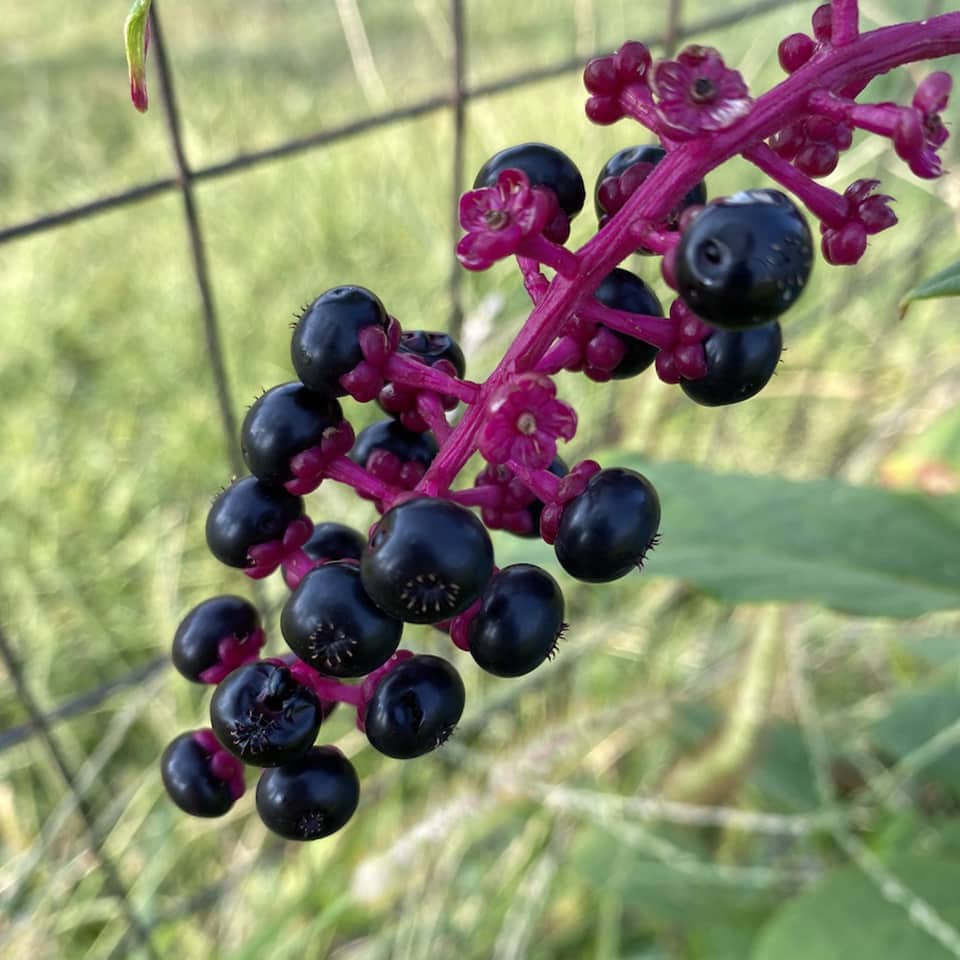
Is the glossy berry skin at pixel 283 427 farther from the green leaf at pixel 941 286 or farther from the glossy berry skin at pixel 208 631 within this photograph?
the green leaf at pixel 941 286

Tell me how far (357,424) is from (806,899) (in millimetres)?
1201

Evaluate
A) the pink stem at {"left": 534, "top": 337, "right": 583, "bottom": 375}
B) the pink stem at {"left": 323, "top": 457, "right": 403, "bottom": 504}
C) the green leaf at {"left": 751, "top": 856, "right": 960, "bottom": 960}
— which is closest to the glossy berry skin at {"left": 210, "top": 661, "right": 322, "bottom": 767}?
the pink stem at {"left": 323, "top": 457, "right": 403, "bottom": 504}

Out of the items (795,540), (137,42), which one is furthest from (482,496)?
(795,540)

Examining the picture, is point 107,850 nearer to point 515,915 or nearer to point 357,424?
point 515,915

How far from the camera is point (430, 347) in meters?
0.56

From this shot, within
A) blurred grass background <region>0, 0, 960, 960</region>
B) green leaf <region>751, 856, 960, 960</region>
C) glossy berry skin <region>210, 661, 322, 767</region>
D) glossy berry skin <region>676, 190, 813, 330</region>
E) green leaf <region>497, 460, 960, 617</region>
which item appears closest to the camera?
glossy berry skin <region>676, 190, 813, 330</region>

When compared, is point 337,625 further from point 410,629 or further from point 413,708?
point 410,629

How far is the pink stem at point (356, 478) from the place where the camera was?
0.52 m

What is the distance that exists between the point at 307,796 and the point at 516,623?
16 cm

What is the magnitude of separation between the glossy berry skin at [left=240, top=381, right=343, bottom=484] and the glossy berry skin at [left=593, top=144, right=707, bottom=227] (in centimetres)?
19

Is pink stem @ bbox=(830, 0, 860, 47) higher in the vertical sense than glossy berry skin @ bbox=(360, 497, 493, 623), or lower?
higher

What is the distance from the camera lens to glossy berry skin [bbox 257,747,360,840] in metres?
0.53

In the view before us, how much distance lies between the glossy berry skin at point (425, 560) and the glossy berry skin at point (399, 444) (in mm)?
132

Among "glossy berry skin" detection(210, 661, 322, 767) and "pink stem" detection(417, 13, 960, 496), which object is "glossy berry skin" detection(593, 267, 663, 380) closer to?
"pink stem" detection(417, 13, 960, 496)
